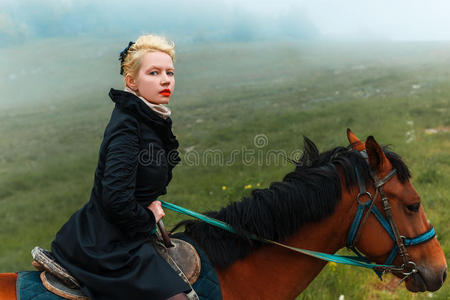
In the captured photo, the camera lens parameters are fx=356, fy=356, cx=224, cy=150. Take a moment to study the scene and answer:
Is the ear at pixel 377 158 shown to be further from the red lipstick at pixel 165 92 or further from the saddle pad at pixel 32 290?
the saddle pad at pixel 32 290

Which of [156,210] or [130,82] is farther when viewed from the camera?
[130,82]

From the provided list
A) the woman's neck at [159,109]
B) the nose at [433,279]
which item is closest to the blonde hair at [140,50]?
the woman's neck at [159,109]

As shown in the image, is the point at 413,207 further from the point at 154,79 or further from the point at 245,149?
the point at 245,149

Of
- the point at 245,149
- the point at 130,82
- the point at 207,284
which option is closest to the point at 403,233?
the point at 207,284

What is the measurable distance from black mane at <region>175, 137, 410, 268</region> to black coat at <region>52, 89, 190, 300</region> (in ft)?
1.64

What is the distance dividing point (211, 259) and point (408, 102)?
14654 mm

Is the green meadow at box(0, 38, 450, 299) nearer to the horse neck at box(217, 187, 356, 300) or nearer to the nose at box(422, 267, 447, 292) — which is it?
the horse neck at box(217, 187, 356, 300)

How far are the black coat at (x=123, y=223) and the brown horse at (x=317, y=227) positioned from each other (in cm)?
57

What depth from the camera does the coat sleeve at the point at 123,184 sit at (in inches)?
91.6

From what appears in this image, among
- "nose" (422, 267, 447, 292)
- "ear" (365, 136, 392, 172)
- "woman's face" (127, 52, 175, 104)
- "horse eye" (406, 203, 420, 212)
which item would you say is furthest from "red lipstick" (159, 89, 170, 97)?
"nose" (422, 267, 447, 292)

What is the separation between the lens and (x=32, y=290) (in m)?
2.41

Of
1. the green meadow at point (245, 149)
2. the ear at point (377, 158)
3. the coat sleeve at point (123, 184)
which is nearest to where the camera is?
the coat sleeve at point (123, 184)

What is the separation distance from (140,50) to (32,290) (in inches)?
72.5

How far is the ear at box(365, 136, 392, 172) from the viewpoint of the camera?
8.53 ft
